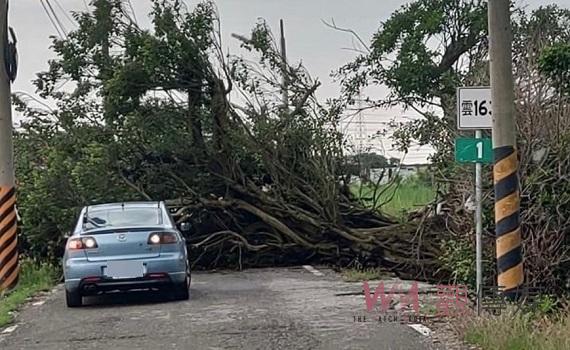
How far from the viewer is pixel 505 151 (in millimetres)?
10391

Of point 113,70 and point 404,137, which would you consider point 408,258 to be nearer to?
point 404,137

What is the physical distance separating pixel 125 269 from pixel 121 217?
105cm

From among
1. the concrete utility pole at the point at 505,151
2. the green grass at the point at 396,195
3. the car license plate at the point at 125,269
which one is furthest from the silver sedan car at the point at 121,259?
the green grass at the point at 396,195

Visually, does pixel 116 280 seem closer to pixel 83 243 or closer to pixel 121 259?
pixel 121 259

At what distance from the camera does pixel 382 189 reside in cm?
1900

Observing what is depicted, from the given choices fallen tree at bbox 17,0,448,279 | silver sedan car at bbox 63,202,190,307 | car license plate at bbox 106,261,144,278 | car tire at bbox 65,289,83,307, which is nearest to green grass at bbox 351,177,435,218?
fallen tree at bbox 17,0,448,279

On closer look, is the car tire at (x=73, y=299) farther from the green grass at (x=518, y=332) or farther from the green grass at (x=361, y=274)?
the green grass at (x=518, y=332)

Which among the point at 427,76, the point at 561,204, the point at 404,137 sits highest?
the point at 427,76

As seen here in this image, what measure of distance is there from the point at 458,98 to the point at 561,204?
8.60ft

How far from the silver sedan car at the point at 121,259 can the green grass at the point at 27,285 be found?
38.9 inches

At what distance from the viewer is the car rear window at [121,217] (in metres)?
13.3

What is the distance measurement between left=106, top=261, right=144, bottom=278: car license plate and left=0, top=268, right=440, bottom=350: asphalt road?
1.56 feet

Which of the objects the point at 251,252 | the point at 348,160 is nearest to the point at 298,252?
the point at 251,252

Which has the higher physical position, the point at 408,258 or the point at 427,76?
the point at 427,76
